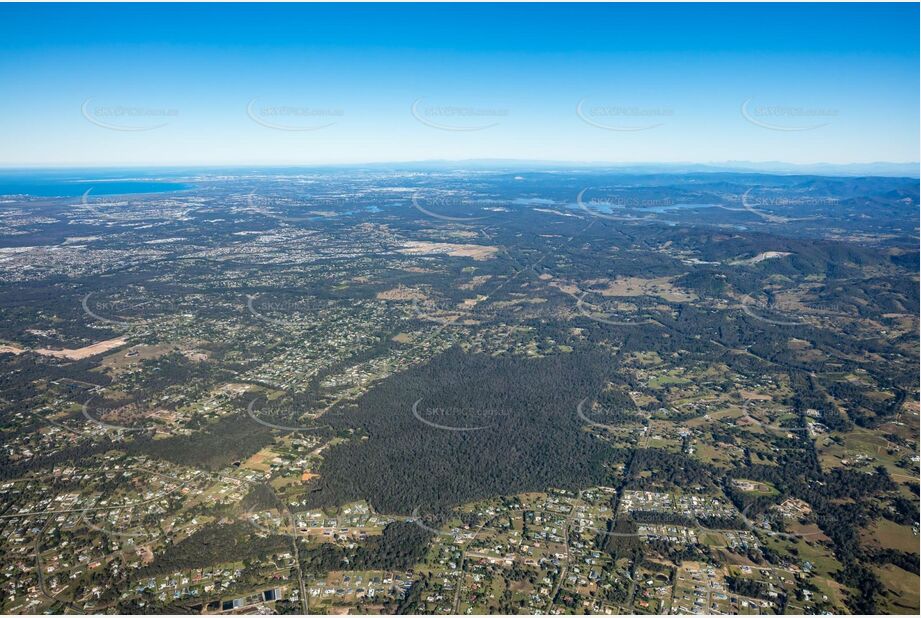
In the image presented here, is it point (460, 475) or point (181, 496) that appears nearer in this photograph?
point (181, 496)

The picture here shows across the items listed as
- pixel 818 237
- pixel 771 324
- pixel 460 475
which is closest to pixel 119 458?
pixel 460 475

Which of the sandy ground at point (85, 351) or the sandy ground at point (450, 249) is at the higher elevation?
the sandy ground at point (450, 249)

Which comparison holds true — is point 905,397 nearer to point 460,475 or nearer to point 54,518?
point 460,475

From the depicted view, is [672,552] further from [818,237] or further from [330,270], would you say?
[818,237]

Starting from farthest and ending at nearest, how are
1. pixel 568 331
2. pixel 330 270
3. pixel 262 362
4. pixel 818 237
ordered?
1. pixel 818 237
2. pixel 330 270
3. pixel 568 331
4. pixel 262 362

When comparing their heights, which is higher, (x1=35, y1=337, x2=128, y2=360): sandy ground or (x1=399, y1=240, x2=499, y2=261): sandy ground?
(x1=399, y1=240, x2=499, y2=261): sandy ground

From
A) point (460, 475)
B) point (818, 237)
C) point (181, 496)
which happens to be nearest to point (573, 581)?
point (460, 475)

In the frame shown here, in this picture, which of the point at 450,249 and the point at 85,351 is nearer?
the point at 85,351

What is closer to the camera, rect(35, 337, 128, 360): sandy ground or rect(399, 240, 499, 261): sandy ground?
rect(35, 337, 128, 360): sandy ground

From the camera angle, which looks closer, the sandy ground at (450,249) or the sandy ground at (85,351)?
the sandy ground at (85,351)

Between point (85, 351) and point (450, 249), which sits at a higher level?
point (450, 249)

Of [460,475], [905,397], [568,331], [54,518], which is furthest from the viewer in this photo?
[568,331]
